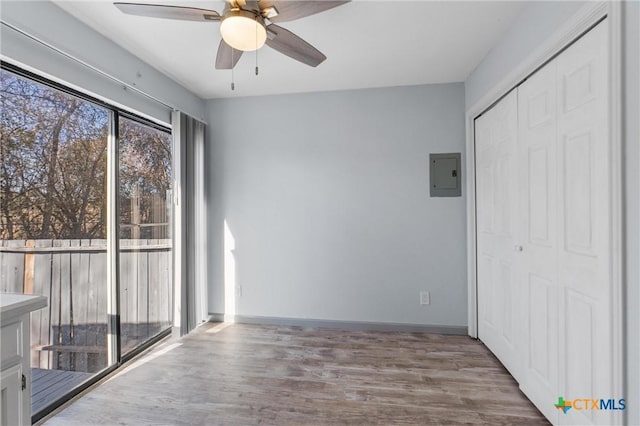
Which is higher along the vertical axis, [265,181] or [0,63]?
[0,63]

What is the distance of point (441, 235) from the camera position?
3.09 meters

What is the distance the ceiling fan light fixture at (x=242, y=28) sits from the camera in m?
1.51

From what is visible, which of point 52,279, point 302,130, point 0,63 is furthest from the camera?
point 302,130

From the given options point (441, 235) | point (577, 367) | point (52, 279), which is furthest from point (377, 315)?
point (52, 279)

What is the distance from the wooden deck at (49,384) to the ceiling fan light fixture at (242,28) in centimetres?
236

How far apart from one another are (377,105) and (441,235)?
1499 mm

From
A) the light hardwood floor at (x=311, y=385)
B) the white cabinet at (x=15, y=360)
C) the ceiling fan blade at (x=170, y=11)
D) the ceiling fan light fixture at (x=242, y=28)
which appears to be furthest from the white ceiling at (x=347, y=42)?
the light hardwood floor at (x=311, y=385)

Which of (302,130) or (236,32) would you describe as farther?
(302,130)

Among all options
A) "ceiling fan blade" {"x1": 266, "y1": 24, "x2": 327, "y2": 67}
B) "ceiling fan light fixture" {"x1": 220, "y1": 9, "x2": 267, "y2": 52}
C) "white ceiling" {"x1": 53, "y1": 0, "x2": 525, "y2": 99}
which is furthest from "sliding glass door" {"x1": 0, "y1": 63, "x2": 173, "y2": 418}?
"ceiling fan blade" {"x1": 266, "y1": 24, "x2": 327, "y2": 67}

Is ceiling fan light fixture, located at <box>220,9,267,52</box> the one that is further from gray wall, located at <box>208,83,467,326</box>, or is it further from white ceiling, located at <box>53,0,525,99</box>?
gray wall, located at <box>208,83,467,326</box>

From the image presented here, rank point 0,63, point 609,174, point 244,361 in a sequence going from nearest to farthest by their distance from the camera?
point 609,174 → point 0,63 → point 244,361

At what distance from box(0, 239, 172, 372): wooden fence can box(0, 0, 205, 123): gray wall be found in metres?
1.07

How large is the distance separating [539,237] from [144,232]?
312 cm

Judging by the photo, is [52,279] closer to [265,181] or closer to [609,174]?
[265,181]
